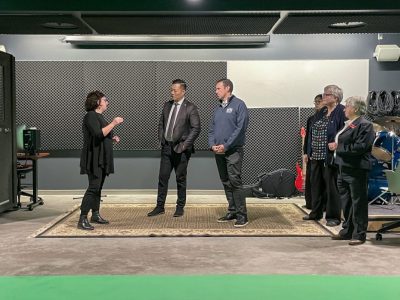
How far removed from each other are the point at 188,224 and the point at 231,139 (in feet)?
3.64

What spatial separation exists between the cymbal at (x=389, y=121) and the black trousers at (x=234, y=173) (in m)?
3.03

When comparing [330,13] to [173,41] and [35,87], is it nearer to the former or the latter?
[173,41]

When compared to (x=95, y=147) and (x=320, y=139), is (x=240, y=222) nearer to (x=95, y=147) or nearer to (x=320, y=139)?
(x=320, y=139)

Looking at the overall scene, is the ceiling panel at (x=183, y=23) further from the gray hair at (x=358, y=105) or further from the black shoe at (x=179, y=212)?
the black shoe at (x=179, y=212)

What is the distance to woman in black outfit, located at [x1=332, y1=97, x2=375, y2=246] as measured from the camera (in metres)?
4.72

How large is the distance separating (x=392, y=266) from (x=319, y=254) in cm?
62

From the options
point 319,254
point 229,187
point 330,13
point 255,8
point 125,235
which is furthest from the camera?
point 229,187

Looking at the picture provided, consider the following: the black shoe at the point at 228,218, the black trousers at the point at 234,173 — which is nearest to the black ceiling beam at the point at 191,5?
the black trousers at the point at 234,173

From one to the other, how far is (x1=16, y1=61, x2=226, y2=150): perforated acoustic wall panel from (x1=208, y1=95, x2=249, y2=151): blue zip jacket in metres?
2.90

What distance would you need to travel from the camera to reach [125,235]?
530cm

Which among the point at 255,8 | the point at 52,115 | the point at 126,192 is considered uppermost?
the point at 255,8

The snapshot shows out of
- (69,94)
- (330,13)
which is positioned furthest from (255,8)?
(69,94)

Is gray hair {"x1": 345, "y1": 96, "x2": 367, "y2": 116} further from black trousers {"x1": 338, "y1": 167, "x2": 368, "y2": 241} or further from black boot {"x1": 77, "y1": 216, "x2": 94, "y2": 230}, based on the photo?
black boot {"x1": 77, "y1": 216, "x2": 94, "y2": 230}

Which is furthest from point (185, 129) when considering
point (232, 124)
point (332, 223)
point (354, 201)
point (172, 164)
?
point (354, 201)
